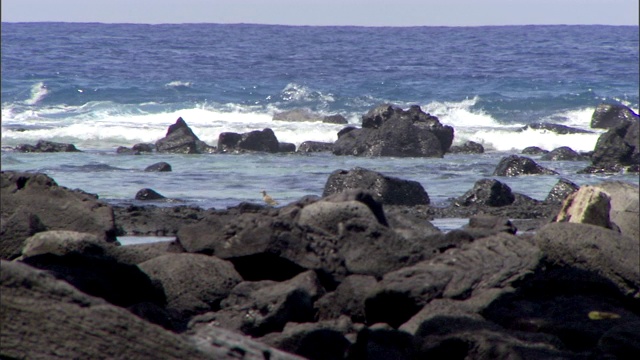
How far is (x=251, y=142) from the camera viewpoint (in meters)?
21.0

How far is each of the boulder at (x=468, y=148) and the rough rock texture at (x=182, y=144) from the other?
4928 mm

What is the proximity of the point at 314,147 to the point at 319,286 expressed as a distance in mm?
15563

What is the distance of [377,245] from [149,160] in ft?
41.8

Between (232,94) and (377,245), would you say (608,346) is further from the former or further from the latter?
(232,94)

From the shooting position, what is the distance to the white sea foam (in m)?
30.8

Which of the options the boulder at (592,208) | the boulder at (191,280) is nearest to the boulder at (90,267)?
the boulder at (191,280)

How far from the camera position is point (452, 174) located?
16.8 metres

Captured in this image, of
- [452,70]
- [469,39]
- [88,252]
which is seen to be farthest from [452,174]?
[469,39]

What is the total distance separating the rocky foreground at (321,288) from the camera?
4242 mm

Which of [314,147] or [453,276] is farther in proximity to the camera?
[314,147]

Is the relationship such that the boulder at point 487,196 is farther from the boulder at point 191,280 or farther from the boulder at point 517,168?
the boulder at point 191,280

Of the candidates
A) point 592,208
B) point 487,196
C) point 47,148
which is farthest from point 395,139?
point 592,208

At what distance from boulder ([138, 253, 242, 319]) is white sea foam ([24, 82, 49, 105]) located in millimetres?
25107

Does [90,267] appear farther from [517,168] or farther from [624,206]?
[517,168]
